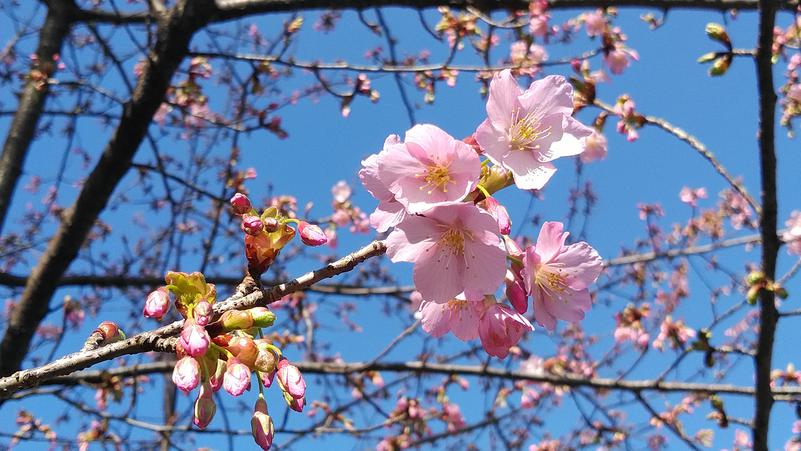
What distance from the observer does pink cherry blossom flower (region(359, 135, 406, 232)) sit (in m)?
1.19

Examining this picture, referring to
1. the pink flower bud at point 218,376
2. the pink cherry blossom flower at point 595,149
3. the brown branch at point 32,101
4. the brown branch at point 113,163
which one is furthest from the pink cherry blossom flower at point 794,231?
the brown branch at point 32,101

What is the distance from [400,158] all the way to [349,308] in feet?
18.3

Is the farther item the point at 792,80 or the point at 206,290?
the point at 792,80

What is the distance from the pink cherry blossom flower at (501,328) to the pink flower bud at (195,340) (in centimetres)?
57

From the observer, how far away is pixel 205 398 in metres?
1.05

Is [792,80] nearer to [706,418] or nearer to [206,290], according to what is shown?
[706,418]

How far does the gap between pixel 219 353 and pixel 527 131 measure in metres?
0.79

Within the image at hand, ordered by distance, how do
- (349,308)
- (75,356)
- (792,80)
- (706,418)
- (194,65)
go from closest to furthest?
(75,356), (706,418), (792,80), (194,65), (349,308)

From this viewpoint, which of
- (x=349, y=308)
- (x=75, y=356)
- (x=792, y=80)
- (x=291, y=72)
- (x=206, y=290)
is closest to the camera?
(x=75, y=356)

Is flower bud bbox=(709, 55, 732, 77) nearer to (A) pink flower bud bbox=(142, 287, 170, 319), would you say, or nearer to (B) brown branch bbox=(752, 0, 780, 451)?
(B) brown branch bbox=(752, 0, 780, 451)

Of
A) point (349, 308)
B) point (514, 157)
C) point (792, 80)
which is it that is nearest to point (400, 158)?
point (514, 157)

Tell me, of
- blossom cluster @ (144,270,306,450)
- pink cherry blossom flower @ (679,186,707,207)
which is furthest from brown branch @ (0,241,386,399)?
pink cherry blossom flower @ (679,186,707,207)

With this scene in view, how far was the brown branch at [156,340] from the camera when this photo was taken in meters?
0.84

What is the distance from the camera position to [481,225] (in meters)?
1.08
